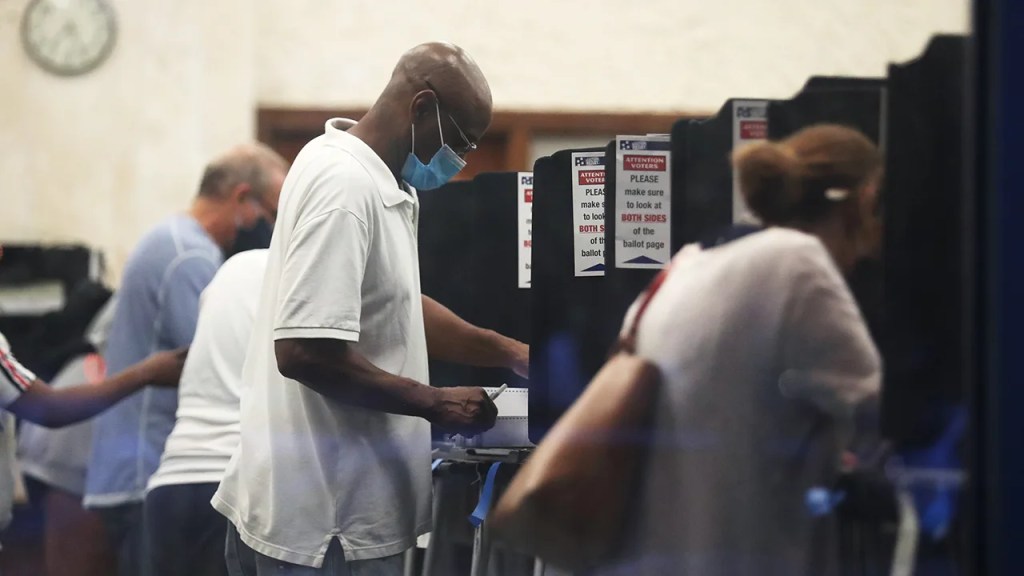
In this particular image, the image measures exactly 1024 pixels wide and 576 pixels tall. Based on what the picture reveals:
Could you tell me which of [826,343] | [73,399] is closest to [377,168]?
[826,343]

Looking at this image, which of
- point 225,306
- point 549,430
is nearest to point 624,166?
point 549,430

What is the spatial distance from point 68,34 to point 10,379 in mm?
609

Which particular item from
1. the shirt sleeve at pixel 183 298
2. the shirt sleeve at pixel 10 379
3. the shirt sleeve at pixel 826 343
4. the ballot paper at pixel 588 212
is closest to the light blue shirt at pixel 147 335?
the shirt sleeve at pixel 183 298

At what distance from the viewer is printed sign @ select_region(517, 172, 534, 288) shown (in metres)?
1.82

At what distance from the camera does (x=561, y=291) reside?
1634 mm

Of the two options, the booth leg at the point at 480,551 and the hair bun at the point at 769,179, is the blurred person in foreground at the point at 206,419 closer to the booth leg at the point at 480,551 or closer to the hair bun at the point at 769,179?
the booth leg at the point at 480,551

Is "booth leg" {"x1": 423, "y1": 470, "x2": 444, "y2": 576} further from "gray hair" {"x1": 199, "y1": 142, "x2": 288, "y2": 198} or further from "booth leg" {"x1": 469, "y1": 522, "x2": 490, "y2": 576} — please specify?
"gray hair" {"x1": 199, "y1": 142, "x2": 288, "y2": 198}

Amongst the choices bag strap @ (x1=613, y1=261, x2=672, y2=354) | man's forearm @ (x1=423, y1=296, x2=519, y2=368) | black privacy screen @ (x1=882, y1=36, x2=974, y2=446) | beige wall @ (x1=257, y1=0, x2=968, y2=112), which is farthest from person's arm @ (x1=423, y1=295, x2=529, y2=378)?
black privacy screen @ (x1=882, y1=36, x2=974, y2=446)

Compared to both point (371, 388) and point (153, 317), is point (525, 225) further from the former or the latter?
point (153, 317)

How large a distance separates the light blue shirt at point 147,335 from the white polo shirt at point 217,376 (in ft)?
0.65

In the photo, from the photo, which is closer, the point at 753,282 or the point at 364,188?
the point at 753,282

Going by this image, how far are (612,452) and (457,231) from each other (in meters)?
0.75

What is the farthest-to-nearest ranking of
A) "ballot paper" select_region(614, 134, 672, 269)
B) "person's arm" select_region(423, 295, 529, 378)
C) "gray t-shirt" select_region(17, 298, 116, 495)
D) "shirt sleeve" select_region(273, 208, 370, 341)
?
"gray t-shirt" select_region(17, 298, 116, 495), "person's arm" select_region(423, 295, 529, 378), "shirt sleeve" select_region(273, 208, 370, 341), "ballot paper" select_region(614, 134, 672, 269)

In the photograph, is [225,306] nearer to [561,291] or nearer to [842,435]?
[561,291]
